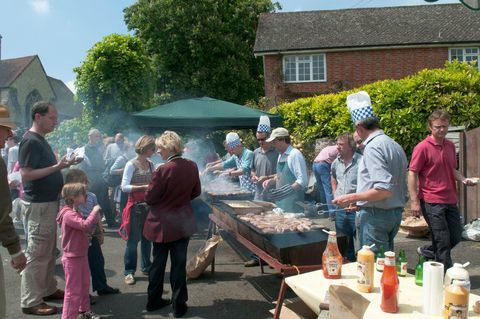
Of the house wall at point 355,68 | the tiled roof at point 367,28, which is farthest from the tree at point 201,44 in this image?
the house wall at point 355,68

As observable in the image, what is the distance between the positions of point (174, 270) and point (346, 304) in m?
2.41

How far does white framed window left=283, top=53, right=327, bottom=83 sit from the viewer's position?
22875 mm

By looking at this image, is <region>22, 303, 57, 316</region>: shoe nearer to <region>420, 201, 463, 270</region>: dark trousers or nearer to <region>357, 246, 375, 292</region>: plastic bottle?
<region>357, 246, 375, 292</region>: plastic bottle

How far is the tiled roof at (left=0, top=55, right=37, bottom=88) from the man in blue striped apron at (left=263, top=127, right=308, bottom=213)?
40378 mm

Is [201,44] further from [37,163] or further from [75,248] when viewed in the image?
[75,248]

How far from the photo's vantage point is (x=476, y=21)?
74.4ft

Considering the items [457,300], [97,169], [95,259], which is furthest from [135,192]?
[457,300]

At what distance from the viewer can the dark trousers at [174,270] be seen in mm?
4379

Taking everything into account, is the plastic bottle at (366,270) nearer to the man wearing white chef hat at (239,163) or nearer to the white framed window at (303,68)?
the man wearing white chef hat at (239,163)

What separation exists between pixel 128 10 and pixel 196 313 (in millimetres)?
29395

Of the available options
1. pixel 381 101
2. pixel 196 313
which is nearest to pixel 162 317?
pixel 196 313

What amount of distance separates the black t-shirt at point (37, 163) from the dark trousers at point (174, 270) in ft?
4.05

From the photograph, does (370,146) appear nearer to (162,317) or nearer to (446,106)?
(162,317)

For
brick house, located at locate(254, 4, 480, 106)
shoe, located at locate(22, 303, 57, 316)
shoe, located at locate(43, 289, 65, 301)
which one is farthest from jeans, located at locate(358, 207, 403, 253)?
brick house, located at locate(254, 4, 480, 106)
